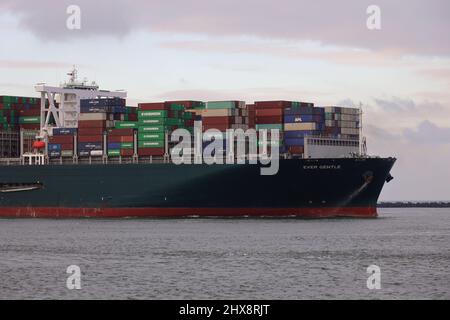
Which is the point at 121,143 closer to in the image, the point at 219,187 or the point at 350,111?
A: the point at 219,187

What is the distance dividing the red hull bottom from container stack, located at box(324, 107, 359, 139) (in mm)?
6690

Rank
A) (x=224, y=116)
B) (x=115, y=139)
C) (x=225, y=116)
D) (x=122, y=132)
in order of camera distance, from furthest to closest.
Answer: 1. (x=115, y=139)
2. (x=122, y=132)
3. (x=224, y=116)
4. (x=225, y=116)

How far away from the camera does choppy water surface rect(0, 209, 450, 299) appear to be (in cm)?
3706

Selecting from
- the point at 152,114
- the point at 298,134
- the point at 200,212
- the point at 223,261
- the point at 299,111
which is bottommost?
the point at 223,261

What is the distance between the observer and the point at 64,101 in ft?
295

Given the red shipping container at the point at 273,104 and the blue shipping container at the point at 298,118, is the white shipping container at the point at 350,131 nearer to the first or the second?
the blue shipping container at the point at 298,118

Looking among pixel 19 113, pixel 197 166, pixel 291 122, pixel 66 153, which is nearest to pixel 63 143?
pixel 66 153

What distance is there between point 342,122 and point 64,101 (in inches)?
1055

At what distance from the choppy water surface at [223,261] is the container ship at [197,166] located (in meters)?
3.13

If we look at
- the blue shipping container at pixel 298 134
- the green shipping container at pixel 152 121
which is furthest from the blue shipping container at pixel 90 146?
the blue shipping container at pixel 298 134

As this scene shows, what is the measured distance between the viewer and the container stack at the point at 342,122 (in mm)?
78188

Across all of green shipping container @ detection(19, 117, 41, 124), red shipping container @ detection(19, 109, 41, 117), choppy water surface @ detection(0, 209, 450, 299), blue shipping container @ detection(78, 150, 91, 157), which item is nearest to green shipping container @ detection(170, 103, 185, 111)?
blue shipping container @ detection(78, 150, 91, 157)
